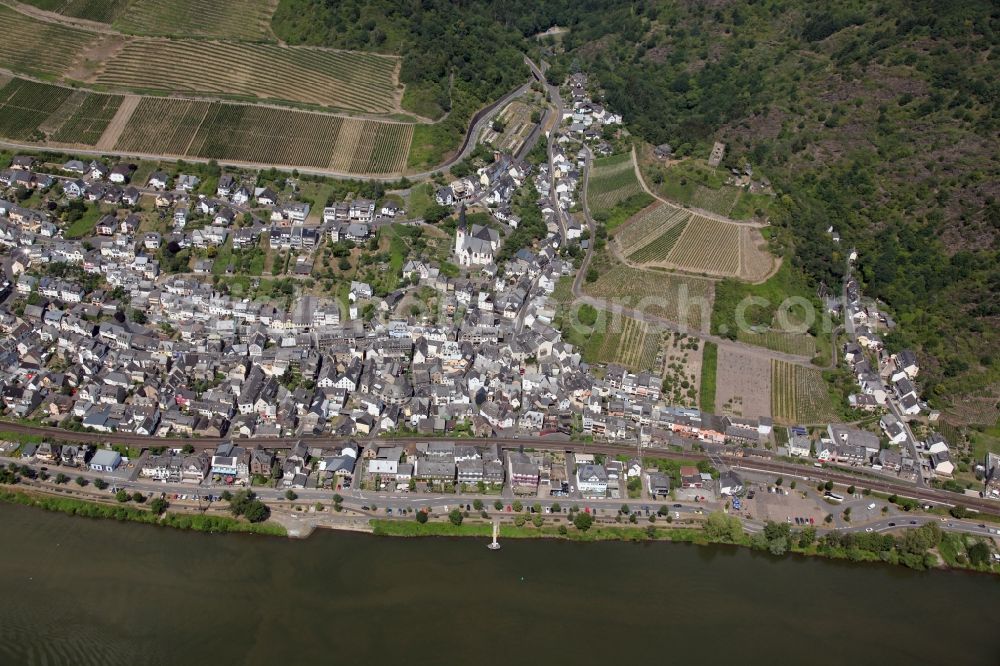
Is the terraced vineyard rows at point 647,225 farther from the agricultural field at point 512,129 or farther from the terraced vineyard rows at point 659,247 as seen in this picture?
the agricultural field at point 512,129

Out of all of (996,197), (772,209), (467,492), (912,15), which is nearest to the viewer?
(467,492)

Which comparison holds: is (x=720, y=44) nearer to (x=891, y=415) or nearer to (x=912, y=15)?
(x=912, y=15)

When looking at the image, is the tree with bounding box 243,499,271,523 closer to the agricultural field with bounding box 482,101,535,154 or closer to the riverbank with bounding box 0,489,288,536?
the riverbank with bounding box 0,489,288,536

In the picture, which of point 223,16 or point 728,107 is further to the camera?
point 223,16

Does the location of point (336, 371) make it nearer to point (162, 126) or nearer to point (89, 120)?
point (162, 126)

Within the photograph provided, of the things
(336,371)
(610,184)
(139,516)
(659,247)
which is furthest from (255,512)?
(610,184)

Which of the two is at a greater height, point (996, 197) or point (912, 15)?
Result: point (912, 15)

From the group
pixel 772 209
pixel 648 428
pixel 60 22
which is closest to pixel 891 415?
pixel 648 428
